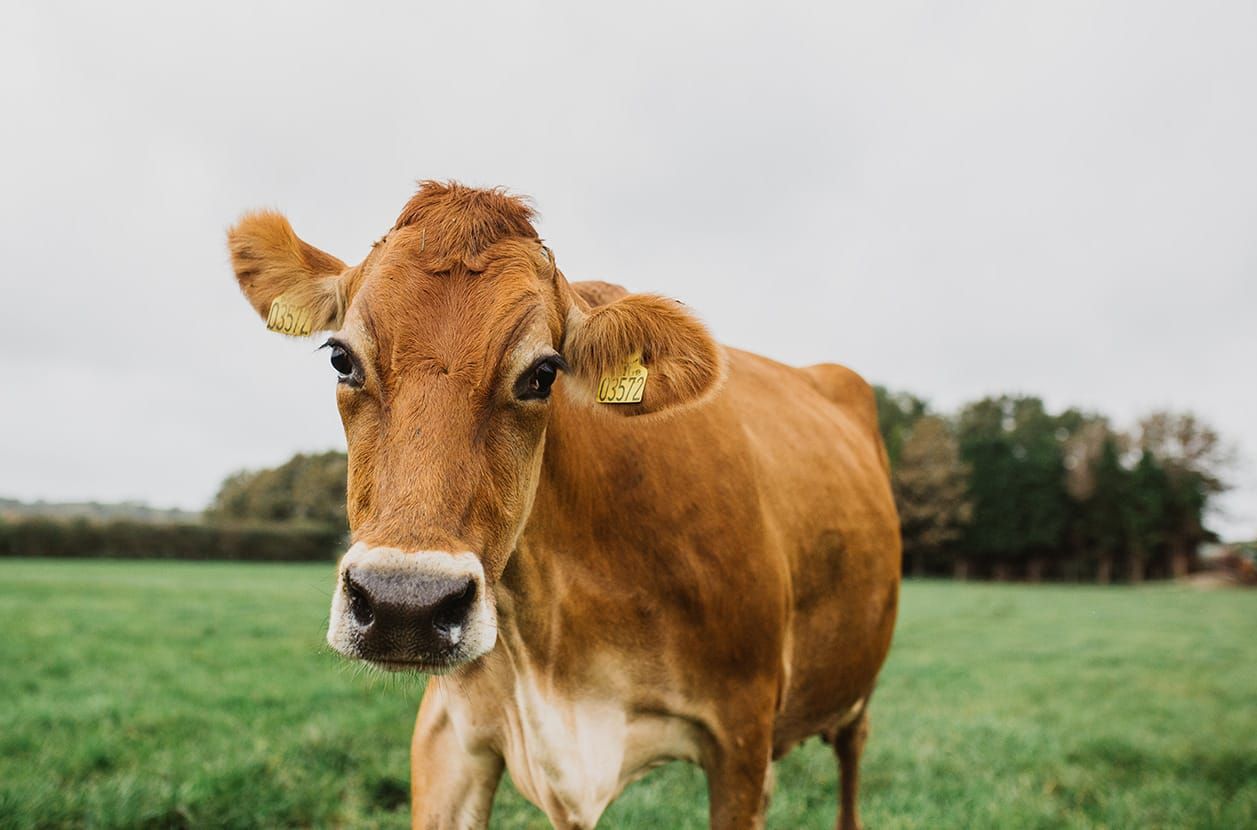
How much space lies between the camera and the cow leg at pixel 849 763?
A: 4.71 metres

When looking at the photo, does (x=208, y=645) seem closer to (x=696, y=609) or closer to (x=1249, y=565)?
(x=696, y=609)

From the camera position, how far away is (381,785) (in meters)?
4.80

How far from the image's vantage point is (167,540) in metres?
45.5

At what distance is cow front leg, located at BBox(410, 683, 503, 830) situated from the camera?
3020mm

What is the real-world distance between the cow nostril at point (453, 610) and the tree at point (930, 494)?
57.0 m

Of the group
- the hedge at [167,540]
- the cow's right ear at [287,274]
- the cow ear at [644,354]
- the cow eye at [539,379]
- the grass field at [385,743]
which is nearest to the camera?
the cow eye at [539,379]

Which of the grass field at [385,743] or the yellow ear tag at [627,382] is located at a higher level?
the yellow ear tag at [627,382]

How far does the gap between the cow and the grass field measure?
0.57 metres

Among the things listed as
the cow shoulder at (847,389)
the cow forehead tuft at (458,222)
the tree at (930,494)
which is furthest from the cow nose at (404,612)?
the tree at (930,494)

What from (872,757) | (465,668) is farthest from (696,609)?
(872,757)

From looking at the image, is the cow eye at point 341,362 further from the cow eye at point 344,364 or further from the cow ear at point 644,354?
the cow ear at point 644,354

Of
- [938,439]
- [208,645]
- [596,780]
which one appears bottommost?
[208,645]

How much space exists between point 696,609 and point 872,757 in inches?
155

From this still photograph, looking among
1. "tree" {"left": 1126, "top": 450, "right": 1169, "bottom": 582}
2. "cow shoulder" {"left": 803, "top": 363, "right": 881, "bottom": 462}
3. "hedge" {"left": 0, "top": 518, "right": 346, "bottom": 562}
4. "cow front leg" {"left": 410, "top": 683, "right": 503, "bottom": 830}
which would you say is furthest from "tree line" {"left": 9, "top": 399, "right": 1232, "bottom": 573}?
"cow front leg" {"left": 410, "top": 683, "right": 503, "bottom": 830}
